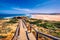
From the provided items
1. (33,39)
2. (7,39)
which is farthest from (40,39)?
(7,39)

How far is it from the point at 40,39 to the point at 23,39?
1886 millimetres

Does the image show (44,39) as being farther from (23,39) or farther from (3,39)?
(3,39)

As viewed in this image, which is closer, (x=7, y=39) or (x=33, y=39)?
(x=33, y=39)

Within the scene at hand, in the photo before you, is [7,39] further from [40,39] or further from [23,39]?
[40,39]

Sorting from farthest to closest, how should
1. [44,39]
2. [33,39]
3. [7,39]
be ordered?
1. [7,39]
2. [44,39]
3. [33,39]

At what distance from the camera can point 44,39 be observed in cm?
951

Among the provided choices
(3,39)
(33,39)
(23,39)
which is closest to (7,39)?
(3,39)

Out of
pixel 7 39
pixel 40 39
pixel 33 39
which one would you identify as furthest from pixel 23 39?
pixel 7 39

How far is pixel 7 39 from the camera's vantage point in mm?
10680

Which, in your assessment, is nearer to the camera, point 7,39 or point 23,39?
point 23,39

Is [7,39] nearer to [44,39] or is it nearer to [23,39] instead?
[23,39]

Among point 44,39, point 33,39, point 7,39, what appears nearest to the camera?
point 33,39

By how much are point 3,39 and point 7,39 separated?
1.58 ft

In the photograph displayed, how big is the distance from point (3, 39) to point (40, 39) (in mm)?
4344
